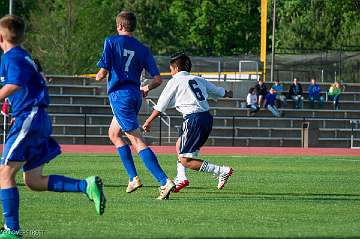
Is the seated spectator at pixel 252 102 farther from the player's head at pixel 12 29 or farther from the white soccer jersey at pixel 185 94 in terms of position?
the player's head at pixel 12 29

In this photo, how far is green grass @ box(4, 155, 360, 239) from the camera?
1014 cm

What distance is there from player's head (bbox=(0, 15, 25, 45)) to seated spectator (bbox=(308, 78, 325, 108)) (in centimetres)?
3511

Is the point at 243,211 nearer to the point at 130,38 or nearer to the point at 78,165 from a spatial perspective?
the point at 130,38

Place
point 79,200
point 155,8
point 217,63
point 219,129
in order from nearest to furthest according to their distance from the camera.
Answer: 1. point 79,200
2. point 219,129
3. point 217,63
4. point 155,8

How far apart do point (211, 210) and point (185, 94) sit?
9.43ft

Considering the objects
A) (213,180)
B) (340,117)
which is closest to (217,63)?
(340,117)

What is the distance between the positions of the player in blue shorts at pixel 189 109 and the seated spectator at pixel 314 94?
2972 centimetres

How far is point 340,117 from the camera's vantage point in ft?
146

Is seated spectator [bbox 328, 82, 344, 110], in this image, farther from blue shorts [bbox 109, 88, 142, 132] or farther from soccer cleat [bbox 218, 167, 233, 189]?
blue shorts [bbox 109, 88, 142, 132]

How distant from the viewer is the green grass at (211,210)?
1014 cm

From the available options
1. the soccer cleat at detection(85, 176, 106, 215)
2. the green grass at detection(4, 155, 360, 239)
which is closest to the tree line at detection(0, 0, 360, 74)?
the green grass at detection(4, 155, 360, 239)

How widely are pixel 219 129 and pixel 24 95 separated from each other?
31.8 meters

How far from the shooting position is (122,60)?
45.8 feet

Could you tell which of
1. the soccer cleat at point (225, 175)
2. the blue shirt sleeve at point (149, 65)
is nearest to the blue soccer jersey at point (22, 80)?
the blue shirt sleeve at point (149, 65)
